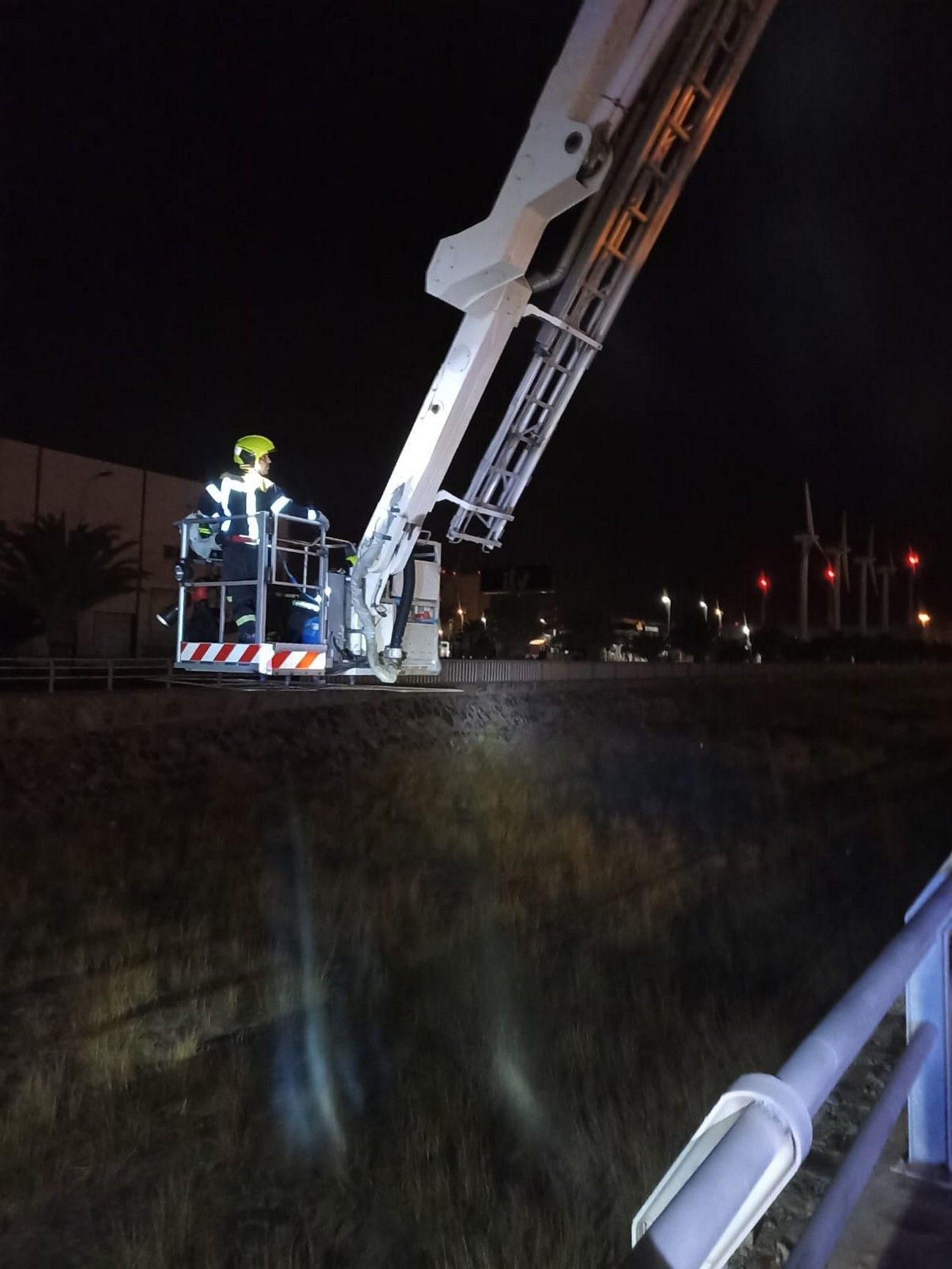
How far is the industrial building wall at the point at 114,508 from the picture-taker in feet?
128

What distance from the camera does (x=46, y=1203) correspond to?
5012 mm

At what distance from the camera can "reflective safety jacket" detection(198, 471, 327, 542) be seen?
8.34 metres

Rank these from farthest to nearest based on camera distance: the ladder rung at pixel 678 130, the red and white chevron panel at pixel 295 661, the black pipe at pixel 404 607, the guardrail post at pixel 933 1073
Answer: the black pipe at pixel 404 607 < the red and white chevron panel at pixel 295 661 < the ladder rung at pixel 678 130 < the guardrail post at pixel 933 1073

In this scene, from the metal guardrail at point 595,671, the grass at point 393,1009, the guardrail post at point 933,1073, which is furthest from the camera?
the metal guardrail at point 595,671

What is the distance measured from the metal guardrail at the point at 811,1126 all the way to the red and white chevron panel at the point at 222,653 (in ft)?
19.5

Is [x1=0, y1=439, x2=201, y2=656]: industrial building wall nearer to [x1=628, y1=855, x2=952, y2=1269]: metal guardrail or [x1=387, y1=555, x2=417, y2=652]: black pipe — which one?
[x1=387, y1=555, x2=417, y2=652]: black pipe

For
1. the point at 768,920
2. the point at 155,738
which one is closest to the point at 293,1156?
the point at 768,920

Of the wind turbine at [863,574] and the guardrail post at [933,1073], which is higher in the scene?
the wind turbine at [863,574]

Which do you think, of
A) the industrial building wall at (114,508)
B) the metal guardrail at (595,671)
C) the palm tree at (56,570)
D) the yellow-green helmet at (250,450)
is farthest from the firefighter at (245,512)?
the industrial building wall at (114,508)

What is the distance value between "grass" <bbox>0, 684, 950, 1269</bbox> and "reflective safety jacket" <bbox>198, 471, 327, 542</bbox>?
141 inches

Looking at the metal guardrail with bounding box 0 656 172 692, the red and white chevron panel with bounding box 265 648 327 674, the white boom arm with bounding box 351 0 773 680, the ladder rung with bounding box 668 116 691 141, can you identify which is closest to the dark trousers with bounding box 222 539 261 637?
the red and white chevron panel with bounding box 265 648 327 674

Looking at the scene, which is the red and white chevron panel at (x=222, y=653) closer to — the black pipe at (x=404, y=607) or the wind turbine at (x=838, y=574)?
the black pipe at (x=404, y=607)

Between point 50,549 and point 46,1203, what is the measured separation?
29.0 m

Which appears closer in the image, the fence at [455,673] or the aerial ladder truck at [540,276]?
the aerial ladder truck at [540,276]
